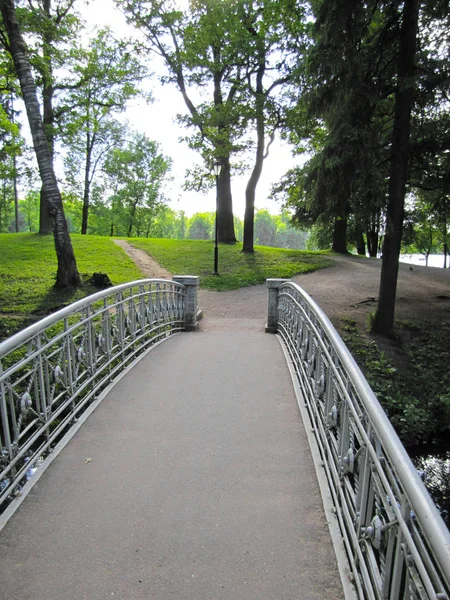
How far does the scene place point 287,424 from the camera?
4.30 m

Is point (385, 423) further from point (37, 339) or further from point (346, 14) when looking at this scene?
point (346, 14)

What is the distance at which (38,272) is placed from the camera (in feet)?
50.1

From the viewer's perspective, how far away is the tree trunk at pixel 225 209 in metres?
23.5

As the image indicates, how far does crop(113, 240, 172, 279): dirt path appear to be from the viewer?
17256 mm

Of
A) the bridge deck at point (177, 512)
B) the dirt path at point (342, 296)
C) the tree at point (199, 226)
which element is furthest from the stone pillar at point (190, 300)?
the tree at point (199, 226)

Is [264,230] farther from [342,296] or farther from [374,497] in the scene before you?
[374,497]

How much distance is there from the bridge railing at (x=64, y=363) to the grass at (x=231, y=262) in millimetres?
6892

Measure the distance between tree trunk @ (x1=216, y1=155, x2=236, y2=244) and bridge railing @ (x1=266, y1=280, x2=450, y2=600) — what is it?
1982 centimetres

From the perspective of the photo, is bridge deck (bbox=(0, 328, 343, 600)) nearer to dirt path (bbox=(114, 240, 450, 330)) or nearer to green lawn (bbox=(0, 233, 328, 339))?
green lawn (bbox=(0, 233, 328, 339))

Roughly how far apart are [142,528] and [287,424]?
1925mm

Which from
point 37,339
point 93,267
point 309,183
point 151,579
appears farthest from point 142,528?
point 93,267

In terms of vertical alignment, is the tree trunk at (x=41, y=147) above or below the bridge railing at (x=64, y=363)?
above

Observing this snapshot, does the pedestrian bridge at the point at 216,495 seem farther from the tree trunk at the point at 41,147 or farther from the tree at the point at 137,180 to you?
the tree at the point at 137,180

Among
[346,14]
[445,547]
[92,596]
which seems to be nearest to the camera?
[445,547]
